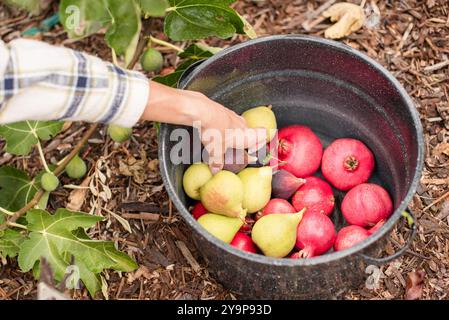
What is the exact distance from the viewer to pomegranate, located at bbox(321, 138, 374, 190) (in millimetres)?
2090

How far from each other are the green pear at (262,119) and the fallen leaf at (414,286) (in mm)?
668

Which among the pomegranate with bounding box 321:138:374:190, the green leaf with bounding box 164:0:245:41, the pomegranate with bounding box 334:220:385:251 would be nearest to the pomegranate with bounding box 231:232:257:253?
the pomegranate with bounding box 334:220:385:251

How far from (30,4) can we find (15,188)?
31.5 inches

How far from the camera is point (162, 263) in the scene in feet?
7.06

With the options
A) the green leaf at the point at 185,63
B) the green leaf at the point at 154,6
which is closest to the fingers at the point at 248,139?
the green leaf at the point at 185,63

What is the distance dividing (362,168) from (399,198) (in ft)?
0.74

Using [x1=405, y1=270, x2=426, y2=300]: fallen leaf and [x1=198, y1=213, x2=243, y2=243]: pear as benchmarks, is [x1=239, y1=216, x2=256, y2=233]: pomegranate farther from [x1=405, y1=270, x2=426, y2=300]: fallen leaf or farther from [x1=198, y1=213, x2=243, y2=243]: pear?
[x1=405, y1=270, x2=426, y2=300]: fallen leaf

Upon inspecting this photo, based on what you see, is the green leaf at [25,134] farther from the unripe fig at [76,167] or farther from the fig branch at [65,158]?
the unripe fig at [76,167]

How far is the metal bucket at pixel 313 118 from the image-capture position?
164 centimetres

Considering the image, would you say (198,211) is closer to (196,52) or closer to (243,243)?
(243,243)

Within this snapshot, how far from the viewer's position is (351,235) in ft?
6.26

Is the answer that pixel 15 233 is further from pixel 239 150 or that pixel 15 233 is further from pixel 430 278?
pixel 430 278

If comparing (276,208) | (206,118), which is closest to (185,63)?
(206,118)
